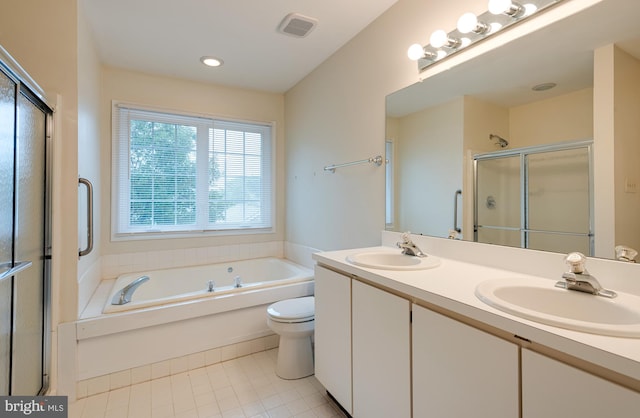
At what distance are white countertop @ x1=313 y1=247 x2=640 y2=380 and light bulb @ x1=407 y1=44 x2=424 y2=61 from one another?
1.14m

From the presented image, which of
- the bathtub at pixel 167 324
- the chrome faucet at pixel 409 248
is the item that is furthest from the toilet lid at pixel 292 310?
the chrome faucet at pixel 409 248

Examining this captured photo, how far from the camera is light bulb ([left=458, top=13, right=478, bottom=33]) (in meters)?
1.41

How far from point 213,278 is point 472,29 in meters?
2.87

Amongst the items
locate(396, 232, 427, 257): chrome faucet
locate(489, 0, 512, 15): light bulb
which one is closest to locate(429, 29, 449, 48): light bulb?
locate(489, 0, 512, 15): light bulb

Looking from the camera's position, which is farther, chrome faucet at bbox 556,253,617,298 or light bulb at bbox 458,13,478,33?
light bulb at bbox 458,13,478,33

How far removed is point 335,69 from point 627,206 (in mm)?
2118

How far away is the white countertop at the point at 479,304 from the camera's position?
2.08 ft

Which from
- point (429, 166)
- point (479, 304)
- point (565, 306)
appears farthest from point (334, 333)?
point (429, 166)

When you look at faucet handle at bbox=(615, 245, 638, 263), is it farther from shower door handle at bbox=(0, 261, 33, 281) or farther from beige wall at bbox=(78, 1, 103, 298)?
beige wall at bbox=(78, 1, 103, 298)

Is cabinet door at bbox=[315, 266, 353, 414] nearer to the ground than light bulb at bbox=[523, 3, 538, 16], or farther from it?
nearer to the ground

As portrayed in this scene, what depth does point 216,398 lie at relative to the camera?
5.83 ft

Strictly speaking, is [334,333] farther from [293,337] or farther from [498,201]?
[498,201]

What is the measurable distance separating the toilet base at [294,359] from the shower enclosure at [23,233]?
1.31m

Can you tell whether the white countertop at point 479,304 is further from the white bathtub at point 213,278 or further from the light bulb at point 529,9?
the light bulb at point 529,9
